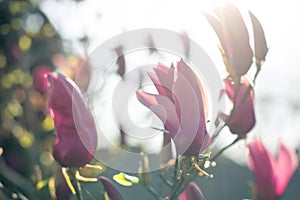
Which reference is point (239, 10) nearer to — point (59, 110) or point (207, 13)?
point (207, 13)

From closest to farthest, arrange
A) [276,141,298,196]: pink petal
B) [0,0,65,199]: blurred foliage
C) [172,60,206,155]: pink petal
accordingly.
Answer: [172,60,206,155]: pink petal
[276,141,298,196]: pink petal
[0,0,65,199]: blurred foliage

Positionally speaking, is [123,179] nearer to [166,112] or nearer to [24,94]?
[166,112]

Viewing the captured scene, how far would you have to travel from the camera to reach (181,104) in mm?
858

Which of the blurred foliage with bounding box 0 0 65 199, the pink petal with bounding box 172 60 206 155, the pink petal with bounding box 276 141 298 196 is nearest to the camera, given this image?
the pink petal with bounding box 172 60 206 155

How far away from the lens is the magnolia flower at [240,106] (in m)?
0.92

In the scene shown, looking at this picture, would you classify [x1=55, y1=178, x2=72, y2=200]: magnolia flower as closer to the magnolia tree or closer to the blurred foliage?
the magnolia tree

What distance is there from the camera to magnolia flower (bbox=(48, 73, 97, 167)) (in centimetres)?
86

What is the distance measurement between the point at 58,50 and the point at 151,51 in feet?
4.37

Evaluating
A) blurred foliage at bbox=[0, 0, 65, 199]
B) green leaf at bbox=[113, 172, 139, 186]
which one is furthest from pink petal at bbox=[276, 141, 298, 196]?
blurred foliage at bbox=[0, 0, 65, 199]

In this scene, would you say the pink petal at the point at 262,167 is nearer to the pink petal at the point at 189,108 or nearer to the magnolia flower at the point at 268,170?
the magnolia flower at the point at 268,170

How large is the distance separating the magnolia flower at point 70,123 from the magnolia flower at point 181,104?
9 centimetres

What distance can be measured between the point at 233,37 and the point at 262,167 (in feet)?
0.63

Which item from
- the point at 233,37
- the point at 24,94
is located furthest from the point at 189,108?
the point at 24,94

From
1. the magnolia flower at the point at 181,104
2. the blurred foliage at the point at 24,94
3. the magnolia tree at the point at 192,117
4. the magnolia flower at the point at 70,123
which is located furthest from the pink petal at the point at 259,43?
the blurred foliage at the point at 24,94
